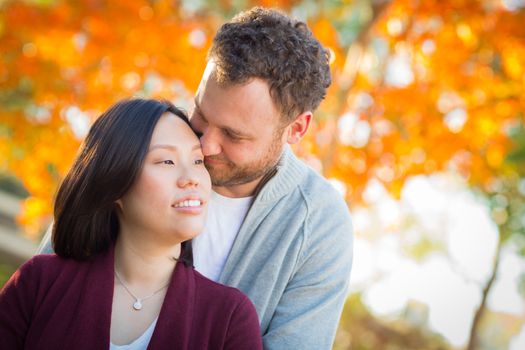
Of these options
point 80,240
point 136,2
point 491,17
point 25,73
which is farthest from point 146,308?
point 25,73

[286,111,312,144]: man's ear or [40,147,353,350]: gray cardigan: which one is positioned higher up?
[286,111,312,144]: man's ear

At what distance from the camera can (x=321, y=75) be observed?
8.86 ft

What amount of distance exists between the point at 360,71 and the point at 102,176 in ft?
13.1

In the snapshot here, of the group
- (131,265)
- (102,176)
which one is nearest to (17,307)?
(131,265)

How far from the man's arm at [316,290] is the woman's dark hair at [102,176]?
495 millimetres

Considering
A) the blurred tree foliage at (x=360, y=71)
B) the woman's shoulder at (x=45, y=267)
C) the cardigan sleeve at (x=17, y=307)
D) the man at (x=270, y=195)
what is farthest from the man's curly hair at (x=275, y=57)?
the blurred tree foliage at (x=360, y=71)

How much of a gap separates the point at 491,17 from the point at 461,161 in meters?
1.59

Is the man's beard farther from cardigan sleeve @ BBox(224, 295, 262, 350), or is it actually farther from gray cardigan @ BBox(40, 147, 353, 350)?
cardigan sleeve @ BBox(224, 295, 262, 350)

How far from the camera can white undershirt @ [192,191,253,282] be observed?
8.54 feet

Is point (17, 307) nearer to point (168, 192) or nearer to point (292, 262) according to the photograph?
point (168, 192)

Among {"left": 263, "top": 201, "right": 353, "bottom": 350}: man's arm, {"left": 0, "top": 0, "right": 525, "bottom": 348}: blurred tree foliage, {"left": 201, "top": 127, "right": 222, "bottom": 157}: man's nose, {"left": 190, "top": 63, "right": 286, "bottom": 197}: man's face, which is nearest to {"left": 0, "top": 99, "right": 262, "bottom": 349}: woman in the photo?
{"left": 201, "top": 127, "right": 222, "bottom": 157}: man's nose

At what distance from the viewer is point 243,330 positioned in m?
2.06

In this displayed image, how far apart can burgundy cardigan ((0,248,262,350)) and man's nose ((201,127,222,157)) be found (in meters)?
0.45

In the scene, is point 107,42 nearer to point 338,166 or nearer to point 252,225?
point 338,166
